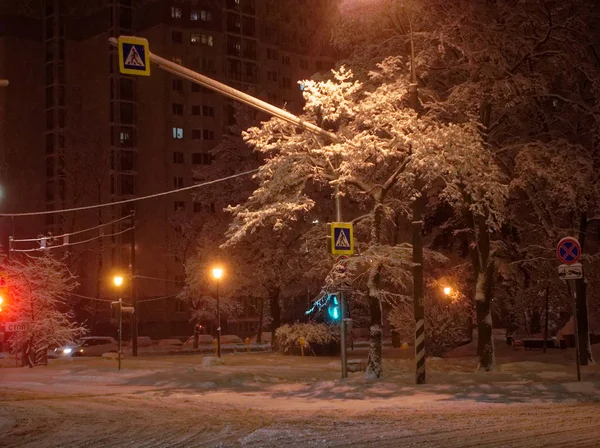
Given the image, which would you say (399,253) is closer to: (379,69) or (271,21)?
(379,69)

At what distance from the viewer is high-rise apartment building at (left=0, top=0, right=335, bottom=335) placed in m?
75.6

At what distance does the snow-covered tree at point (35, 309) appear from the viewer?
114 feet

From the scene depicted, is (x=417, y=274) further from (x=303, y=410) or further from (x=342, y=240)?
(x=303, y=410)

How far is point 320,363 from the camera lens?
33562 millimetres

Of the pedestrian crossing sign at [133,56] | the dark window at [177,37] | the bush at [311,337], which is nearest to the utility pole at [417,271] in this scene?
the pedestrian crossing sign at [133,56]

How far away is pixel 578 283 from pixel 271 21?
7577cm

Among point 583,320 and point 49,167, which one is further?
point 49,167

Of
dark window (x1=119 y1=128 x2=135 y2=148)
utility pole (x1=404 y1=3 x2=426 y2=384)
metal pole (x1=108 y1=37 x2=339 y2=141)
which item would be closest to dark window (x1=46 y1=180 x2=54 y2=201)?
dark window (x1=119 y1=128 x2=135 y2=148)

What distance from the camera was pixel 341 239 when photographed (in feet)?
64.4

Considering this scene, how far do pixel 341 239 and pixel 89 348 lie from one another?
35.5 meters

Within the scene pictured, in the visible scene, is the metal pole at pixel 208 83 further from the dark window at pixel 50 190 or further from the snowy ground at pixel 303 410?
the dark window at pixel 50 190

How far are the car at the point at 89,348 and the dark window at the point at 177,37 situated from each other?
4052 cm

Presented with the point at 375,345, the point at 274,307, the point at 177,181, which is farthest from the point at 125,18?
the point at 375,345

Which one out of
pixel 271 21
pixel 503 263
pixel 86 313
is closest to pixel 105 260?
pixel 86 313
